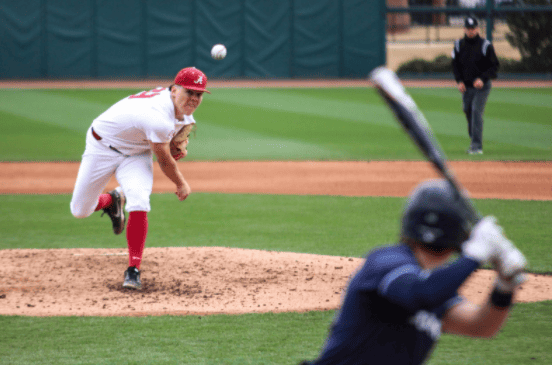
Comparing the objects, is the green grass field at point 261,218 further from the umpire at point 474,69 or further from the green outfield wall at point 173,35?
the green outfield wall at point 173,35

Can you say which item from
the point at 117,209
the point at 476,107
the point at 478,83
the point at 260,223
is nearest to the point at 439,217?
the point at 117,209

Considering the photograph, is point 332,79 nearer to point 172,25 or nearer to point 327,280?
point 172,25

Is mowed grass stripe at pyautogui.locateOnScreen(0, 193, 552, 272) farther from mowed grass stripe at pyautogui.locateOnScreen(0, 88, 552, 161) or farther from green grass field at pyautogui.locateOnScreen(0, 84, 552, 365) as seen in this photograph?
mowed grass stripe at pyautogui.locateOnScreen(0, 88, 552, 161)

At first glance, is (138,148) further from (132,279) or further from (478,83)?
(478,83)

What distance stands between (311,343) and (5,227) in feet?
15.2

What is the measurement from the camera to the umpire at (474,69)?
1173cm

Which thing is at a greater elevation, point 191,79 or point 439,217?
point 439,217

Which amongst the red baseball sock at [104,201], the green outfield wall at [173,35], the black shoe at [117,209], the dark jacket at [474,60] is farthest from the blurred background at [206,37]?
the red baseball sock at [104,201]

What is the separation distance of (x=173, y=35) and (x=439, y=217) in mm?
24631

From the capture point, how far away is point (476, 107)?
11.8 m

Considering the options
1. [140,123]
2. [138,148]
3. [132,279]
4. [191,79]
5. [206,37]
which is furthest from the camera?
[206,37]

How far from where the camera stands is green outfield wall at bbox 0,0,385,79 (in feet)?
84.0

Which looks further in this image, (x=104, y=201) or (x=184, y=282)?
(x=104, y=201)

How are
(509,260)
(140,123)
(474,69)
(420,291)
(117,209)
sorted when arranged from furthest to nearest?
(474,69) → (117,209) → (140,123) → (420,291) → (509,260)
